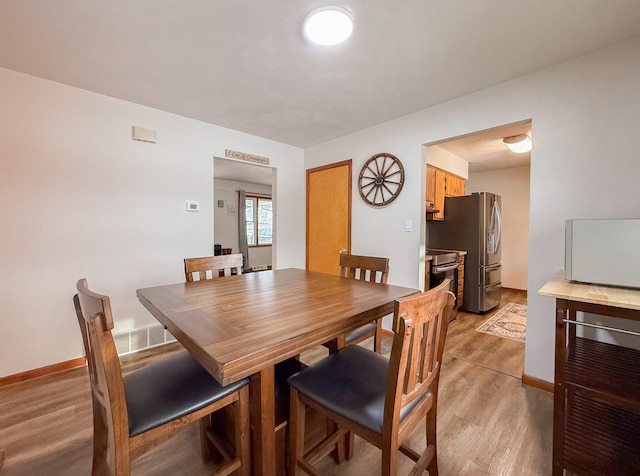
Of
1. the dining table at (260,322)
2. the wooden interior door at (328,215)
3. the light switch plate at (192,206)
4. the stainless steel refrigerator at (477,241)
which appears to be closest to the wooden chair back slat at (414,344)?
the dining table at (260,322)

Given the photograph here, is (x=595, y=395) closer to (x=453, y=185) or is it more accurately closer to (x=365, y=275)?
(x=365, y=275)

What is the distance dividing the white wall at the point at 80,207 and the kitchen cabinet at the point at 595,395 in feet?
9.78

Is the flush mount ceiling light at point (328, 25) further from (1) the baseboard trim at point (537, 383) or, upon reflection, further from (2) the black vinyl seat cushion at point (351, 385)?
(1) the baseboard trim at point (537, 383)

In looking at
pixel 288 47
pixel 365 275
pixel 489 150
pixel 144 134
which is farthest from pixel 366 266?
pixel 489 150

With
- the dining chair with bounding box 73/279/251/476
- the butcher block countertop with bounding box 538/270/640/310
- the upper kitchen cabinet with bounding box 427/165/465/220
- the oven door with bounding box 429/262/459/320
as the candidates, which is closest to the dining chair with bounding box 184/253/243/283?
the dining chair with bounding box 73/279/251/476

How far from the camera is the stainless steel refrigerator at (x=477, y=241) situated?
11.9ft

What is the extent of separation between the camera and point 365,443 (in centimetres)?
151

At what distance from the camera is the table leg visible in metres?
0.96

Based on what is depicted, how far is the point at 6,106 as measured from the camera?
1968mm

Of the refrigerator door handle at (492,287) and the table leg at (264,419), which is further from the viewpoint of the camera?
the refrigerator door handle at (492,287)

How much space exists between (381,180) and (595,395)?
2.32 m

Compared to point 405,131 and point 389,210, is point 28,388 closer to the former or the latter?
point 389,210

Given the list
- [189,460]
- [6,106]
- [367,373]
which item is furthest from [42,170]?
[367,373]

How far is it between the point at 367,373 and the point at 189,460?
1.06 meters
